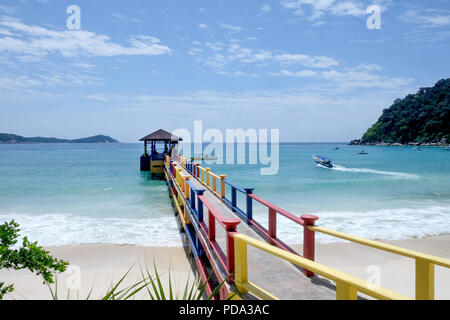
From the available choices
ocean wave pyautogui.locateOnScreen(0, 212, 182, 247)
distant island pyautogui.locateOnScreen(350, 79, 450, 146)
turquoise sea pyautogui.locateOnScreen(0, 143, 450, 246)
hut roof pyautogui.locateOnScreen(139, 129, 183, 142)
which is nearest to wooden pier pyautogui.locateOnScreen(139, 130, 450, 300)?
ocean wave pyautogui.locateOnScreen(0, 212, 182, 247)

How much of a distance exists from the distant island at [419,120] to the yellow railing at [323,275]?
428 feet

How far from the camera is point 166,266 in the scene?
319 inches

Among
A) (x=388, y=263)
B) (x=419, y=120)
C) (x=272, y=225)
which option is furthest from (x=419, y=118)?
(x=272, y=225)

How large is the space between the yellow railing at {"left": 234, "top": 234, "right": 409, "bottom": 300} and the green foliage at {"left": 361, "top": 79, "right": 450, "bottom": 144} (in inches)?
5168

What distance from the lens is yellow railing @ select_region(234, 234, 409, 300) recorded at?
2.14 m

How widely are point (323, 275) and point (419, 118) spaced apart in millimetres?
140869

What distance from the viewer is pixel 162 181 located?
1063 inches

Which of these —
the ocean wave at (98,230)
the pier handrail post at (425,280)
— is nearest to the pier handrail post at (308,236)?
the pier handrail post at (425,280)

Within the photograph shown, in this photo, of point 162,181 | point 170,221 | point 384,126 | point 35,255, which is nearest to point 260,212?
point 170,221

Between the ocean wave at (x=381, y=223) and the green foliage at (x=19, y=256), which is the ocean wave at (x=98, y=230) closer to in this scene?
the ocean wave at (x=381, y=223)

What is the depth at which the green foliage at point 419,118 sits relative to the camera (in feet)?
362

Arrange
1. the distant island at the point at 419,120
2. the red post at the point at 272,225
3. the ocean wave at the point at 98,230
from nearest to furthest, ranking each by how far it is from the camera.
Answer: the red post at the point at 272,225, the ocean wave at the point at 98,230, the distant island at the point at 419,120

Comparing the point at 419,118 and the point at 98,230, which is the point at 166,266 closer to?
the point at 98,230
